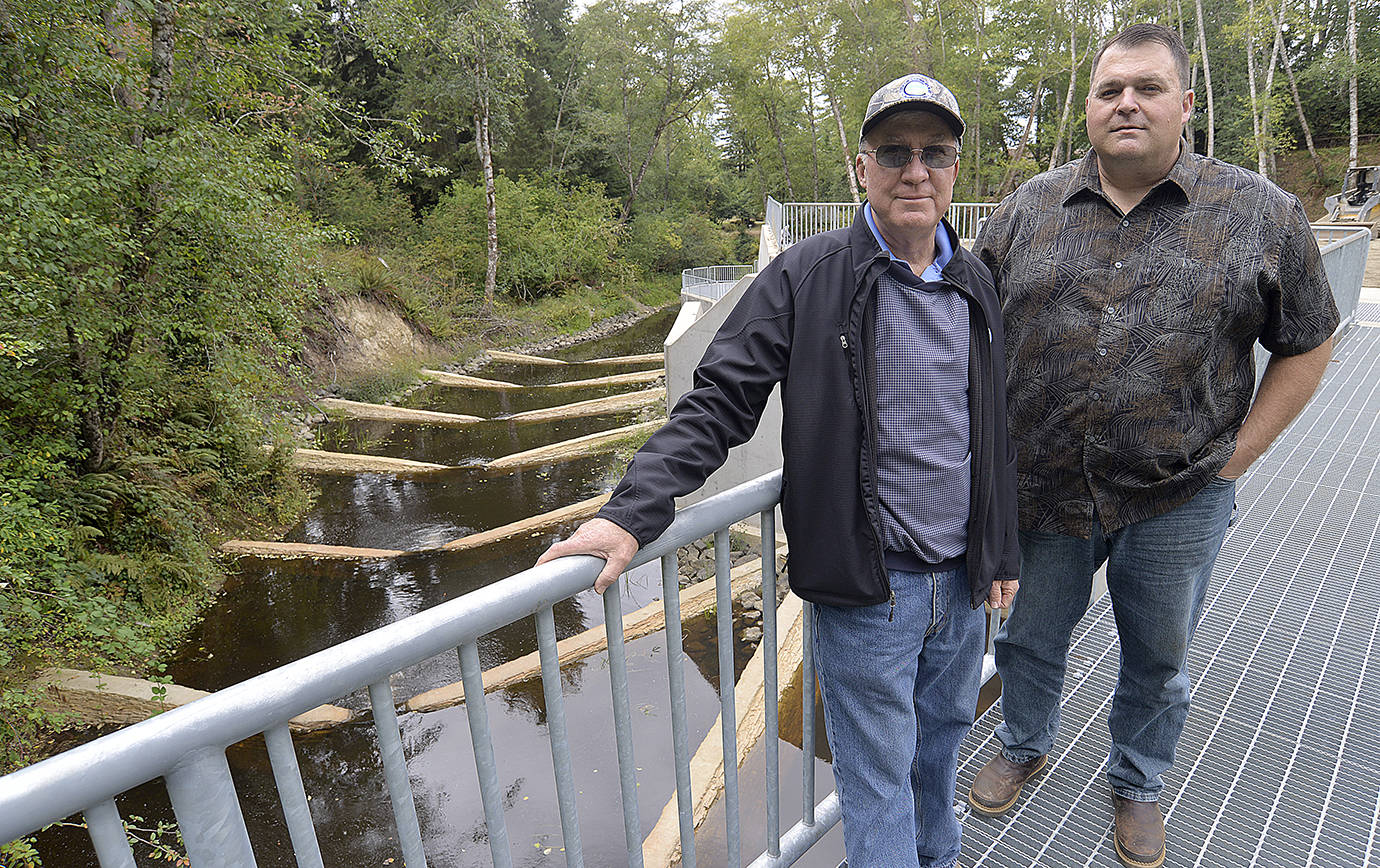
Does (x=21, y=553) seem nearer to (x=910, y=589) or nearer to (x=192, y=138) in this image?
(x=192, y=138)

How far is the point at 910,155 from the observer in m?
1.70

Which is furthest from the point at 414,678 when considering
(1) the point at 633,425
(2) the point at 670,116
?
(2) the point at 670,116

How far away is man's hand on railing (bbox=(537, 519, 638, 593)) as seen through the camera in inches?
55.1

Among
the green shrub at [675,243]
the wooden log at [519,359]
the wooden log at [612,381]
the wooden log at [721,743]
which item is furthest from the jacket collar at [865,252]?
the green shrub at [675,243]

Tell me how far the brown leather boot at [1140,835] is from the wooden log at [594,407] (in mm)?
13834

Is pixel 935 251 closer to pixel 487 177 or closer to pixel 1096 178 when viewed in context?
pixel 1096 178

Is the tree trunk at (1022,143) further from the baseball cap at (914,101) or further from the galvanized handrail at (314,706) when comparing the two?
the galvanized handrail at (314,706)

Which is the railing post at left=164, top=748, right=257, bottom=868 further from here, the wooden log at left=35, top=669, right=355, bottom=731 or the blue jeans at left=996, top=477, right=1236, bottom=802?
the wooden log at left=35, top=669, right=355, bottom=731

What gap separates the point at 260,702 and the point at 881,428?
1217 mm

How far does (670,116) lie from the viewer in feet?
111

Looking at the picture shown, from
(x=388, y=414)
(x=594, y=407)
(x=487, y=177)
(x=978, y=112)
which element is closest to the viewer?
(x=388, y=414)

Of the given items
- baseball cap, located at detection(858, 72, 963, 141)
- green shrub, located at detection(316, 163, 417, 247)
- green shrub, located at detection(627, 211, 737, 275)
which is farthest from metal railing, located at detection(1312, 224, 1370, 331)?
green shrub, located at detection(627, 211, 737, 275)

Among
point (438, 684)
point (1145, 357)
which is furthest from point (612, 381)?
point (1145, 357)

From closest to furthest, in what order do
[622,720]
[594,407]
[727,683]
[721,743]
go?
[622,720] → [727,683] → [721,743] → [594,407]
